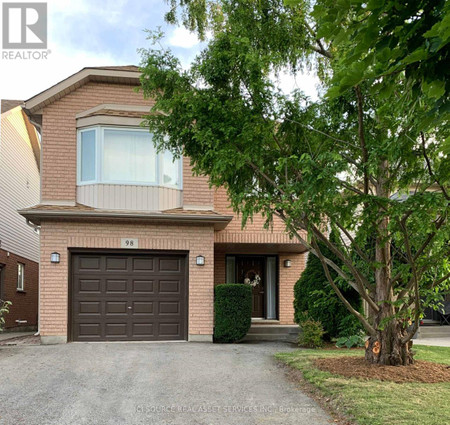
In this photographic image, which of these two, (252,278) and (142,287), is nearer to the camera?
(142,287)

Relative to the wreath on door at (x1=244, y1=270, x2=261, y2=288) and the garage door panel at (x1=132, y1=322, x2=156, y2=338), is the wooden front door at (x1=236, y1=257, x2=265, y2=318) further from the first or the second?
the garage door panel at (x1=132, y1=322, x2=156, y2=338)

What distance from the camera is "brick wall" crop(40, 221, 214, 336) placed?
12117 millimetres

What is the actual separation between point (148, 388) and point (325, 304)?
517 cm

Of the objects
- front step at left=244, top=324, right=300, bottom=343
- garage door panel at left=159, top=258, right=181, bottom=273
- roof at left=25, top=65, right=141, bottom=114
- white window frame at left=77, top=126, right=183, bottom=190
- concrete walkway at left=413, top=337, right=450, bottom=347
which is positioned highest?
roof at left=25, top=65, right=141, bottom=114

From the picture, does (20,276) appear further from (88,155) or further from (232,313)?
(232,313)

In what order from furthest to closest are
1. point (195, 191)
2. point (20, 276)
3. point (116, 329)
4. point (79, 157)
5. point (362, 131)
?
point (20, 276)
point (195, 191)
point (79, 157)
point (116, 329)
point (362, 131)

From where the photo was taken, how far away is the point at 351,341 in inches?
437

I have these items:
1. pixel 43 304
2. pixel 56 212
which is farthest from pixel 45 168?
pixel 43 304

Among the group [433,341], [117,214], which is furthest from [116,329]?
[433,341]

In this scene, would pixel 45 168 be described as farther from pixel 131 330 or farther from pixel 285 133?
pixel 285 133

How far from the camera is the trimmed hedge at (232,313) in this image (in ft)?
40.4

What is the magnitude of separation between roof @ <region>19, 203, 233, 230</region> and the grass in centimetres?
535

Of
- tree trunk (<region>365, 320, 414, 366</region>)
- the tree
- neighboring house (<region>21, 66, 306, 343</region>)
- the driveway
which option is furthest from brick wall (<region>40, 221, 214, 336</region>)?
tree trunk (<region>365, 320, 414, 366</region>)

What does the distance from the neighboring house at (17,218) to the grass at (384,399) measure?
13.1 meters
